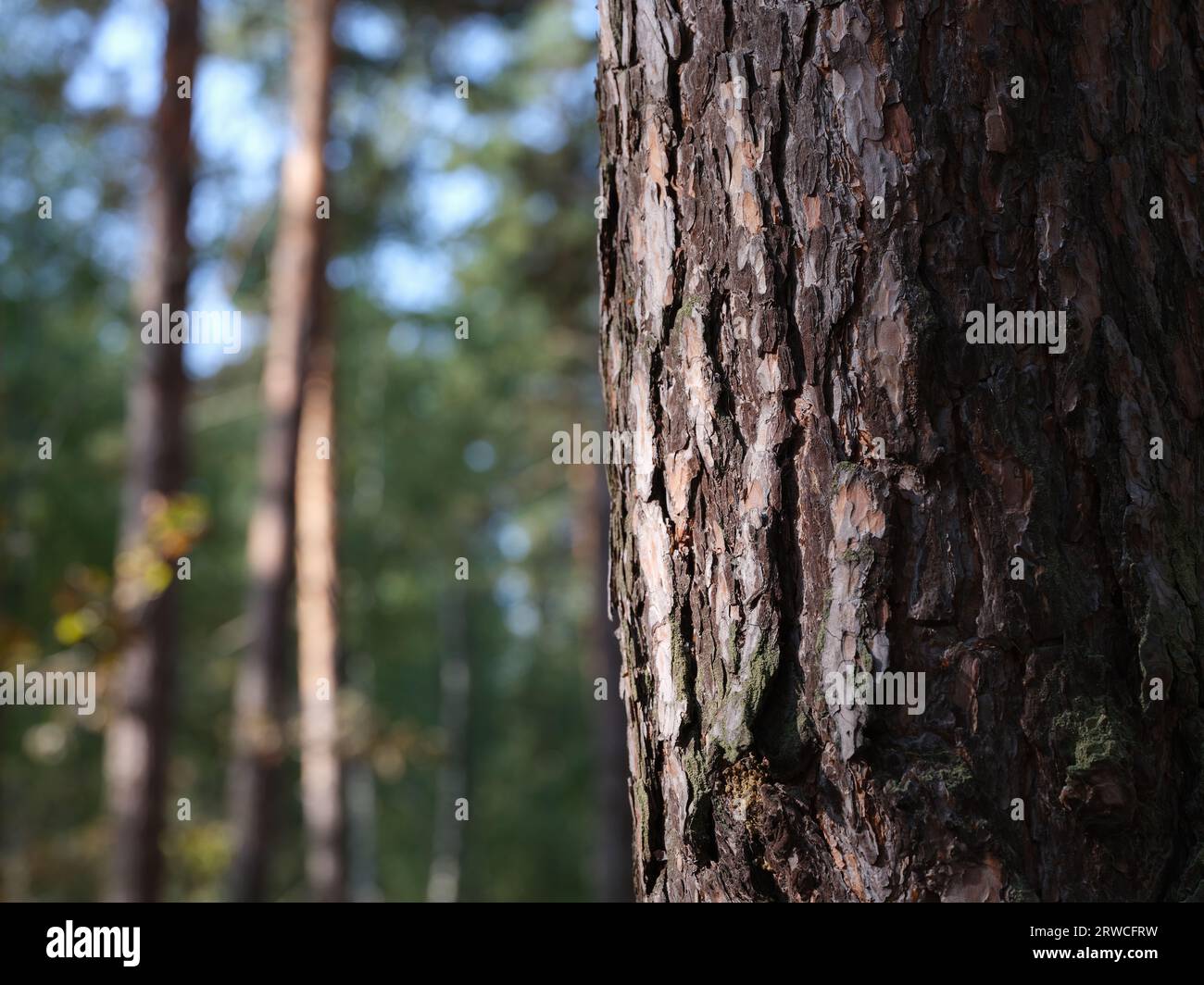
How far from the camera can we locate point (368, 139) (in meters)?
12.9

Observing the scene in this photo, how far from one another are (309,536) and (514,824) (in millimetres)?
16189

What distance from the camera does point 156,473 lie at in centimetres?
675

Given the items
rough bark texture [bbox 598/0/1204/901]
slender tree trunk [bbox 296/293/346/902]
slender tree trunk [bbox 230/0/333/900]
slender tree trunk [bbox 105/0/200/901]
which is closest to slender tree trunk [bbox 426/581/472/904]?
slender tree trunk [bbox 296/293/346/902]

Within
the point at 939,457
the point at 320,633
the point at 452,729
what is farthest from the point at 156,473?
the point at 452,729

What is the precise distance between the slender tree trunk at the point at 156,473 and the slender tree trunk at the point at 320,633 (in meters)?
1.73

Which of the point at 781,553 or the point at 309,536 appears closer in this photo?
the point at 781,553

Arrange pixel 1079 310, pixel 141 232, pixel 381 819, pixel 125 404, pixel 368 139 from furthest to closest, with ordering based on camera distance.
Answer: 1. pixel 381 819
2. pixel 125 404
3. pixel 368 139
4. pixel 141 232
5. pixel 1079 310

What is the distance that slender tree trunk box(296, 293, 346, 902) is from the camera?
8836mm

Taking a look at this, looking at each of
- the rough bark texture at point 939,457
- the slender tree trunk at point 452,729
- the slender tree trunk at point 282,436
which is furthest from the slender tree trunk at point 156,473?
the slender tree trunk at point 452,729

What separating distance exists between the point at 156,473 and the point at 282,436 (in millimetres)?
1700

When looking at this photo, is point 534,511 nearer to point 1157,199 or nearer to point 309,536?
point 309,536

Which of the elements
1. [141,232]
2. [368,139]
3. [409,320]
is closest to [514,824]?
[409,320]

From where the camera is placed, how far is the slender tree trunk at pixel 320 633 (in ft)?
29.0
